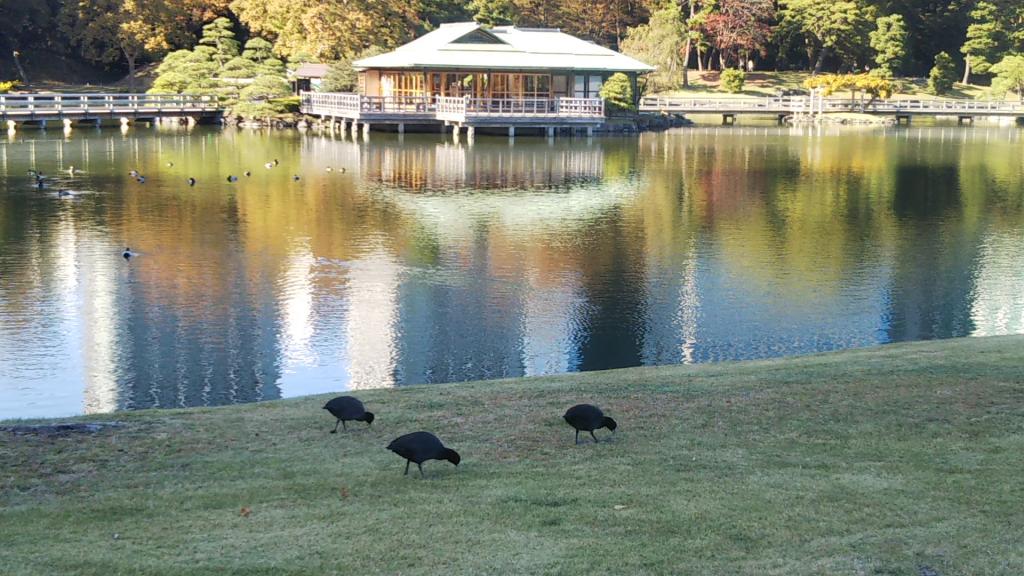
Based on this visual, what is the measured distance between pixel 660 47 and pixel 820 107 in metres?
11.4

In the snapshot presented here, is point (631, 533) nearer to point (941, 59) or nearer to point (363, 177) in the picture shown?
point (363, 177)

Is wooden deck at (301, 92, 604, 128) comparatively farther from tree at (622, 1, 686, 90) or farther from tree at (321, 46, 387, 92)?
tree at (622, 1, 686, 90)

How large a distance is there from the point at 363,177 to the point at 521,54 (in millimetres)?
23198

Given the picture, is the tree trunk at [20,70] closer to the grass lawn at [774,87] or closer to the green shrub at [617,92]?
the green shrub at [617,92]

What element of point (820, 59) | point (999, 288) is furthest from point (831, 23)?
point (999, 288)

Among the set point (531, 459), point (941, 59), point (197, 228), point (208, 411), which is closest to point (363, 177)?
point (197, 228)

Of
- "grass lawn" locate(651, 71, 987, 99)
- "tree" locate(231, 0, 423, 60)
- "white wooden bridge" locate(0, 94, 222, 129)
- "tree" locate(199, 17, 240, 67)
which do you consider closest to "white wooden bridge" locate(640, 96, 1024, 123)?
"grass lawn" locate(651, 71, 987, 99)

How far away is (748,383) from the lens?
1095cm

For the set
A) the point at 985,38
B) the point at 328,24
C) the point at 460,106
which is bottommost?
the point at 460,106

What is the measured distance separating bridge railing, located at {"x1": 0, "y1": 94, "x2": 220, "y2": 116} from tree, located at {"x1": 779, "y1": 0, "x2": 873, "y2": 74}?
1725 inches

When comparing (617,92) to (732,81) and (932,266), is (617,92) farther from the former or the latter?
(932,266)

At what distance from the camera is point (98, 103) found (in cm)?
5569

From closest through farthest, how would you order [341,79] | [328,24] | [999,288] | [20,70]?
[999,288]
[341,79]
[328,24]
[20,70]

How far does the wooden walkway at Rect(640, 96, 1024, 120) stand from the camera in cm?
6762
